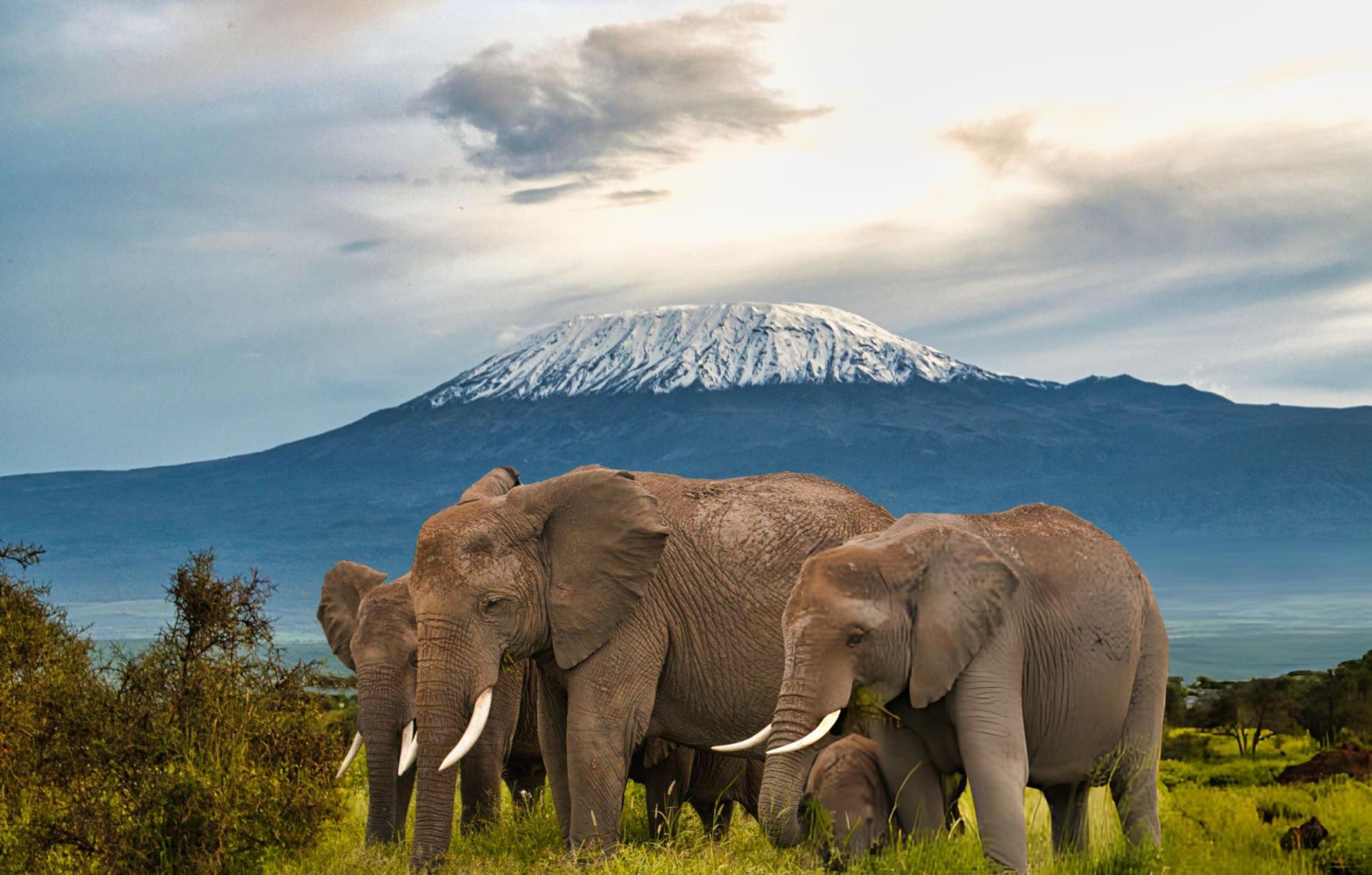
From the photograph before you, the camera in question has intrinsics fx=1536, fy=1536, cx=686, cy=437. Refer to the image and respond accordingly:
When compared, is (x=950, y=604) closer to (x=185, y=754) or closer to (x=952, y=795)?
(x=952, y=795)

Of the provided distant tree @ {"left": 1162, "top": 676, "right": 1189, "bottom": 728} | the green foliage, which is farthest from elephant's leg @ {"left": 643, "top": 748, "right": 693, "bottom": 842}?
distant tree @ {"left": 1162, "top": 676, "right": 1189, "bottom": 728}

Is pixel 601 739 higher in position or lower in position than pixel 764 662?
lower

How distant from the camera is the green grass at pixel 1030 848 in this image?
1081cm

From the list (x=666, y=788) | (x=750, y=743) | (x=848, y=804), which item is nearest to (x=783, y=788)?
(x=848, y=804)

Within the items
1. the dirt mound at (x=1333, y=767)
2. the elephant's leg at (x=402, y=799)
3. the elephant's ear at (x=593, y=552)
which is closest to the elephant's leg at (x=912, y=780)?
the elephant's ear at (x=593, y=552)

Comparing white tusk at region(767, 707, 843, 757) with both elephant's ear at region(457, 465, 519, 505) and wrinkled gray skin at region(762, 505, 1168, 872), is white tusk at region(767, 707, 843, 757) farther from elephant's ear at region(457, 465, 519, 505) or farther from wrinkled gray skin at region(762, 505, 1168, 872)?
elephant's ear at region(457, 465, 519, 505)

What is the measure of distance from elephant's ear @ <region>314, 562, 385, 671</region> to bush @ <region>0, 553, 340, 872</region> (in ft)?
7.69

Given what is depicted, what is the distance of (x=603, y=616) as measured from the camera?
488 inches

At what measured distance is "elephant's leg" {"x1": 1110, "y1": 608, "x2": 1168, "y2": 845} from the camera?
11.3 meters

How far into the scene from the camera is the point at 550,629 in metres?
12.5

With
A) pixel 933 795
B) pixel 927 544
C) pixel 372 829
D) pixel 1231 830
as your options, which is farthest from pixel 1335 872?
pixel 372 829

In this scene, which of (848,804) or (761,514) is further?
(761,514)

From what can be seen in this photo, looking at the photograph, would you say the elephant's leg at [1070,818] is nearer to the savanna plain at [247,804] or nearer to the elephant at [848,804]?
the savanna plain at [247,804]

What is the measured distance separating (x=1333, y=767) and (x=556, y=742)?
381 inches
